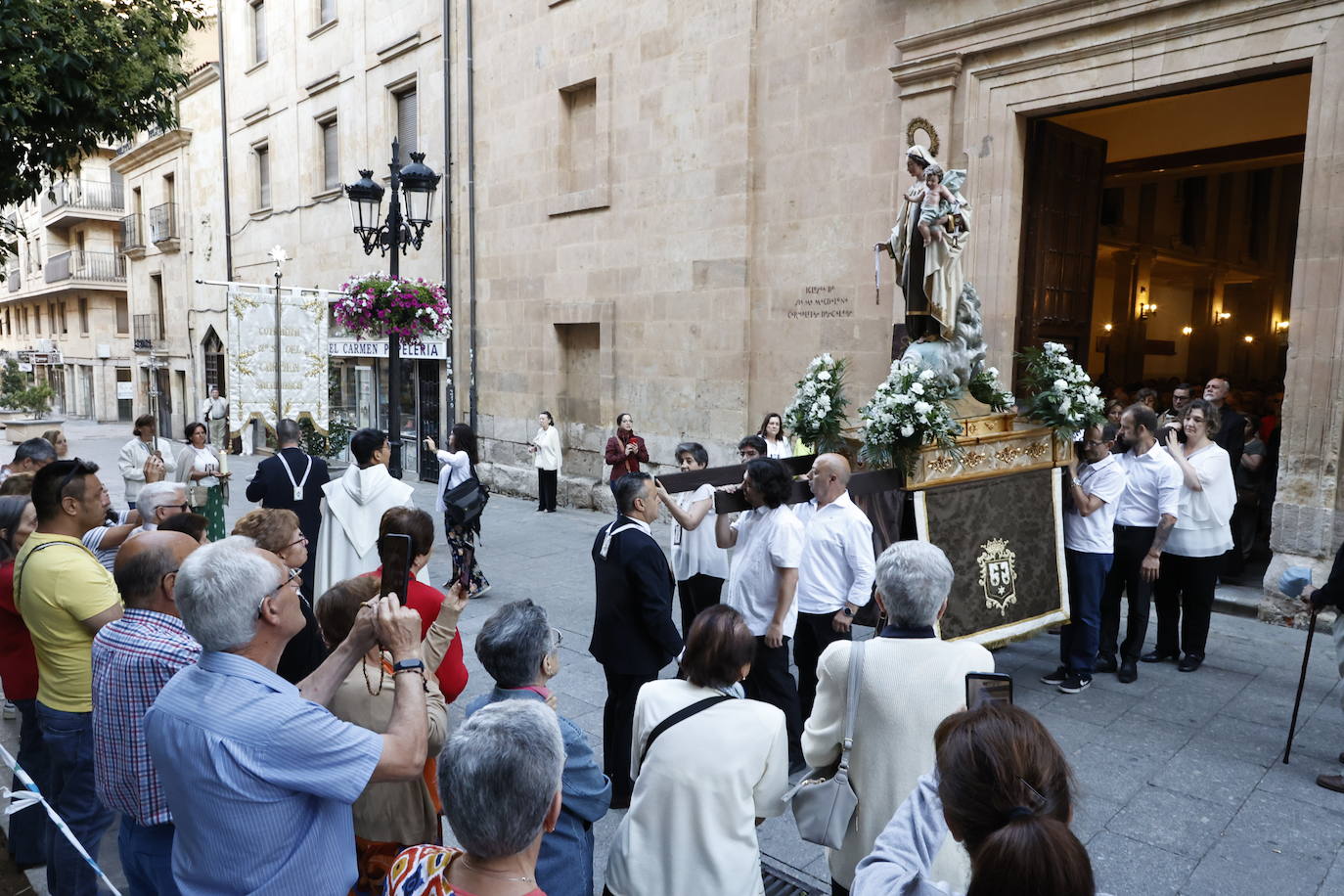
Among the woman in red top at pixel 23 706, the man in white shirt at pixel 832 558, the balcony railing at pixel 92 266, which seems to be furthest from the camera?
the balcony railing at pixel 92 266

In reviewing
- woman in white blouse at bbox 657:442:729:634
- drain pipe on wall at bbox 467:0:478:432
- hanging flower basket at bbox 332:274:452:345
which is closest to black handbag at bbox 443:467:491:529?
hanging flower basket at bbox 332:274:452:345

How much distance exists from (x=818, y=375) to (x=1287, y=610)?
481 centimetres

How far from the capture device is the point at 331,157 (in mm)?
19328

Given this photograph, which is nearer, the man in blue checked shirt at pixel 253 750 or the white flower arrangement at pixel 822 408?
the man in blue checked shirt at pixel 253 750

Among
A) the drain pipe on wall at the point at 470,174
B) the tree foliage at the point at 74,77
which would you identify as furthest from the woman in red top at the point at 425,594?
the drain pipe on wall at the point at 470,174

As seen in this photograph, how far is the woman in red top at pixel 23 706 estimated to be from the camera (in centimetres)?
376

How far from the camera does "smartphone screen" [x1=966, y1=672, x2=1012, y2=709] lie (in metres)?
2.28

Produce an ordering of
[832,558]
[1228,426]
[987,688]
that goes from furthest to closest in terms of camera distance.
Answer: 1. [1228,426]
2. [832,558]
3. [987,688]

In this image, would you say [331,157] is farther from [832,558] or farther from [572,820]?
[572,820]

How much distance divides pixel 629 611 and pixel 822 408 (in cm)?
214

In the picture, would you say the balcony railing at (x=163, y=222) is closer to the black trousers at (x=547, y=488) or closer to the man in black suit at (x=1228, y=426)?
the black trousers at (x=547, y=488)

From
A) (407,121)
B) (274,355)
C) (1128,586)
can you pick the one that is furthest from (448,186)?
(1128,586)

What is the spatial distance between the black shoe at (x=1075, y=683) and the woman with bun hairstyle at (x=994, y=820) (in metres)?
4.49

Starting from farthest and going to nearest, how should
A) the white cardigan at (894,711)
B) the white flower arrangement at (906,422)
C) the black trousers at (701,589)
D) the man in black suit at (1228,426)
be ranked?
the man in black suit at (1228,426)
the black trousers at (701,589)
the white flower arrangement at (906,422)
the white cardigan at (894,711)
